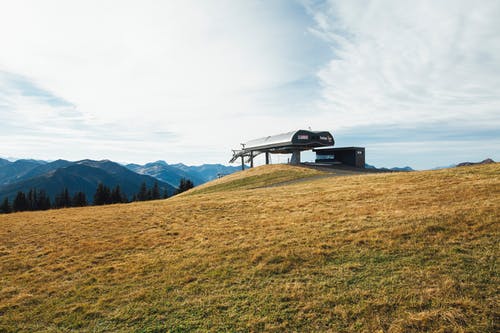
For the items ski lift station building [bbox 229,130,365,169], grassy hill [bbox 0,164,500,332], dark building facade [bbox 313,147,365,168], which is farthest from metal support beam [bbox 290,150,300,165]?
grassy hill [bbox 0,164,500,332]

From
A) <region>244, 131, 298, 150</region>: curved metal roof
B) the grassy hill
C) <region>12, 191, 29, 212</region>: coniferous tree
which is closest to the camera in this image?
→ the grassy hill

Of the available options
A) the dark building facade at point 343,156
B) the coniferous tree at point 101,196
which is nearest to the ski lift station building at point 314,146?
the dark building facade at point 343,156

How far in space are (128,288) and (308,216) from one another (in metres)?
10.9

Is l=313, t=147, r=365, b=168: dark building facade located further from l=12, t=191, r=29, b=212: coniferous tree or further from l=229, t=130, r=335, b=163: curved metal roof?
l=12, t=191, r=29, b=212: coniferous tree

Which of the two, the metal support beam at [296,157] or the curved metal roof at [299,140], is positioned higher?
the curved metal roof at [299,140]

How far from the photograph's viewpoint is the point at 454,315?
6.45 metres

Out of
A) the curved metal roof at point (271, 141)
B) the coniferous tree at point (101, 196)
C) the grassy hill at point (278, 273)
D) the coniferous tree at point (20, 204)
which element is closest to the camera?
the grassy hill at point (278, 273)

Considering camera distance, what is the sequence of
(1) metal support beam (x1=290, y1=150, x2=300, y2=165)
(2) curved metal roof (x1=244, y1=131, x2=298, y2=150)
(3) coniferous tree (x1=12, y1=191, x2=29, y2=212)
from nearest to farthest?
1. (2) curved metal roof (x1=244, y1=131, x2=298, y2=150)
2. (1) metal support beam (x1=290, y1=150, x2=300, y2=165)
3. (3) coniferous tree (x1=12, y1=191, x2=29, y2=212)

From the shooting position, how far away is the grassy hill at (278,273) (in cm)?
699

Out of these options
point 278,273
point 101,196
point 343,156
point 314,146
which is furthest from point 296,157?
point 101,196

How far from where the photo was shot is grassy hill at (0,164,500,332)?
22.9 ft

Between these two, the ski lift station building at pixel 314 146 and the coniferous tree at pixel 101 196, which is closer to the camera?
the ski lift station building at pixel 314 146

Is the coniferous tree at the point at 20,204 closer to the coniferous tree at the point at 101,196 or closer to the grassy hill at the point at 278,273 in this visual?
the coniferous tree at the point at 101,196

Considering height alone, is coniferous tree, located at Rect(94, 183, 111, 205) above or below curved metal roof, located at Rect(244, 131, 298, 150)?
below
